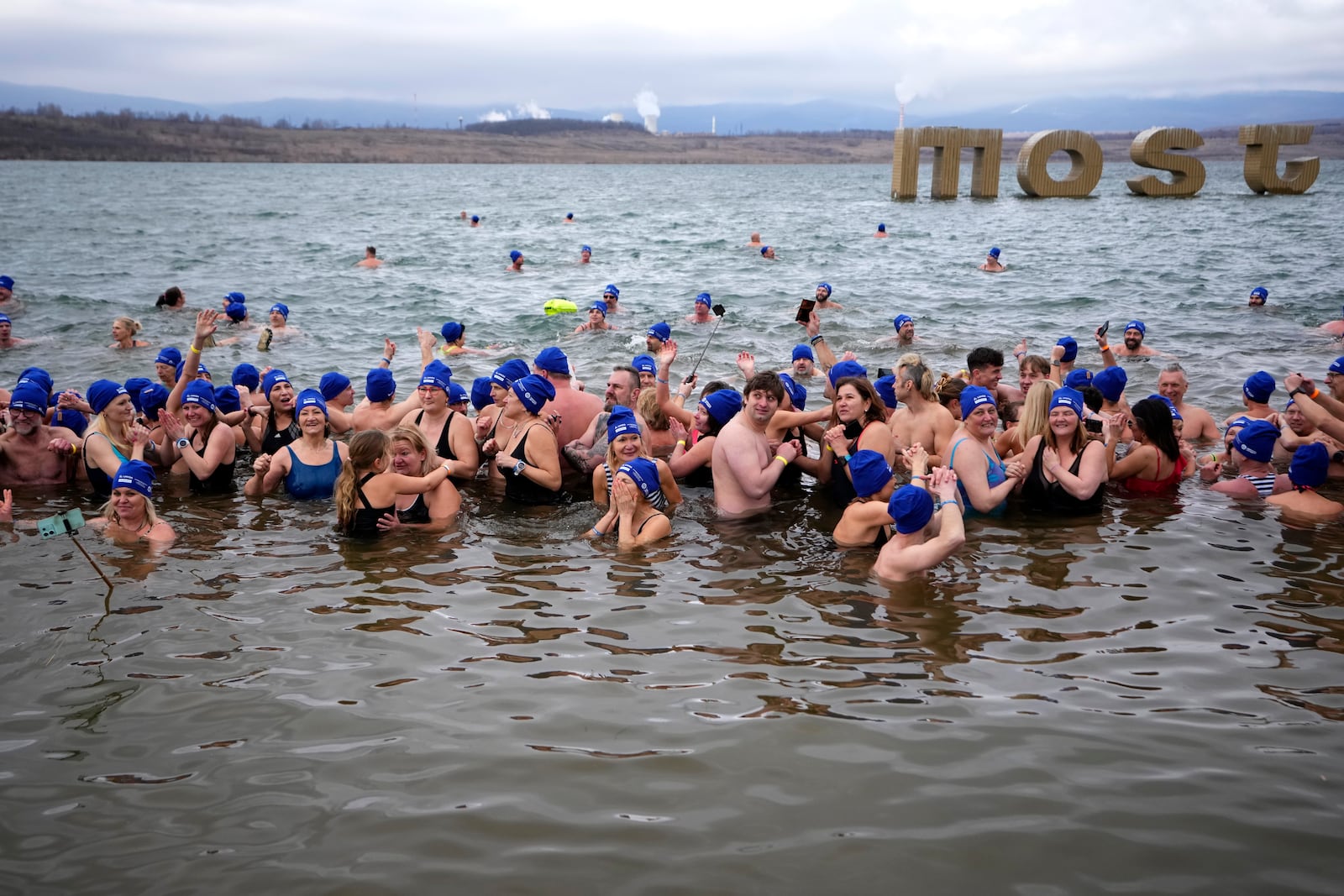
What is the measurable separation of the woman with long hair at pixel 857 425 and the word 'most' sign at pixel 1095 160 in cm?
4893

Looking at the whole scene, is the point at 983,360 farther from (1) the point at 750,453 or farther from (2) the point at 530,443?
(2) the point at 530,443

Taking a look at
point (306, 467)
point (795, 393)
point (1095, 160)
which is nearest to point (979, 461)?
point (795, 393)

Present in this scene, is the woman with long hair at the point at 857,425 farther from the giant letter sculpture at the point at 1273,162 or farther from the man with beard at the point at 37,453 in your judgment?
the giant letter sculpture at the point at 1273,162

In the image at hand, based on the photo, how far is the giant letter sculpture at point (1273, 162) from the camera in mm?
51969

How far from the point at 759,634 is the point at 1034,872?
2347 mm

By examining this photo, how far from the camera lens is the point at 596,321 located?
18.6 metres

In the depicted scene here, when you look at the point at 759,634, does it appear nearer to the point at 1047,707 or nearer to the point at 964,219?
the point at 1047,707

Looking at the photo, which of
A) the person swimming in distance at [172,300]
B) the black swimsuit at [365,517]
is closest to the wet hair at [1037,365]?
the black swimsuit at [365,517]

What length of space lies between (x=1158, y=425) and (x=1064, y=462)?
1302 mm

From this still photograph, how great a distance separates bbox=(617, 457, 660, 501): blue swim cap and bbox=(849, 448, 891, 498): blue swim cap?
5.02 ft

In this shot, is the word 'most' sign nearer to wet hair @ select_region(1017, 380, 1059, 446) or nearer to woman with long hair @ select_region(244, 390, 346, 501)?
wet hair @ select_region(1017, 380, 1059, 446)

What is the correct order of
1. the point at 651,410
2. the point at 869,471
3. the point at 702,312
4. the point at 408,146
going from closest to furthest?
the point at 869,471 → the point at 651,410 → the point at 702,312 → the point at 408,146

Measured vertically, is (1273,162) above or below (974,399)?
above

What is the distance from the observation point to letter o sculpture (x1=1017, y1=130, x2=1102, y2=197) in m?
53.5
